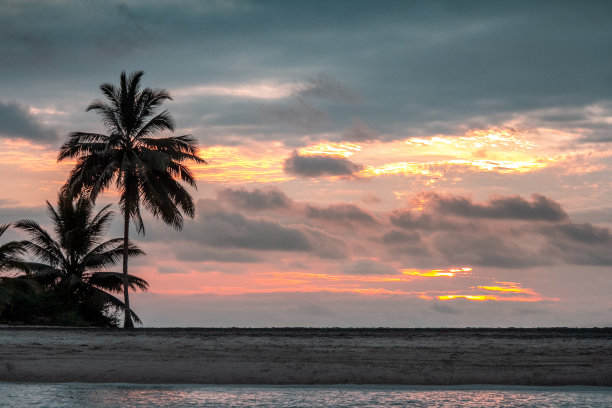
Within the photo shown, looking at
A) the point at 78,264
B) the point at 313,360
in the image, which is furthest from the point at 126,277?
the point at 313,360

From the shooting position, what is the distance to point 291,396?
45.9ft

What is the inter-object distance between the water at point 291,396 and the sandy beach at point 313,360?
A: 41cm

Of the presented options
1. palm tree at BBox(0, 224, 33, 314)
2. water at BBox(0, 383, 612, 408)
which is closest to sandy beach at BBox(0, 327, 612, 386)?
water at BBox(0, 383, 612, 408)

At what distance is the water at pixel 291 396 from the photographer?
13.4 m

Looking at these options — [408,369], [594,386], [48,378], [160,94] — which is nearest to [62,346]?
[48,378]

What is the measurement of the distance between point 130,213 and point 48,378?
825 inches

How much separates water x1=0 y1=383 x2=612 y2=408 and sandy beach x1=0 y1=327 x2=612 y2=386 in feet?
1.34

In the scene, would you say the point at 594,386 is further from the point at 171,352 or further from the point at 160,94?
the point at 160,94

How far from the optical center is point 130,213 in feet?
118

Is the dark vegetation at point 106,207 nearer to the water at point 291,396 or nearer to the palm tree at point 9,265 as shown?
the palm tree at point 9,265

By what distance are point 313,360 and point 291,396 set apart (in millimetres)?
2344

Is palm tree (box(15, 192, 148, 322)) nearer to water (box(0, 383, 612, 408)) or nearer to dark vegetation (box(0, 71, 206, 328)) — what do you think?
dark vegetation (box(0, 71, 206, 328))

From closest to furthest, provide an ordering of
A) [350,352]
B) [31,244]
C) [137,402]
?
[137,402], [350,352], [31,244]

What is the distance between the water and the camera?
1337cm
